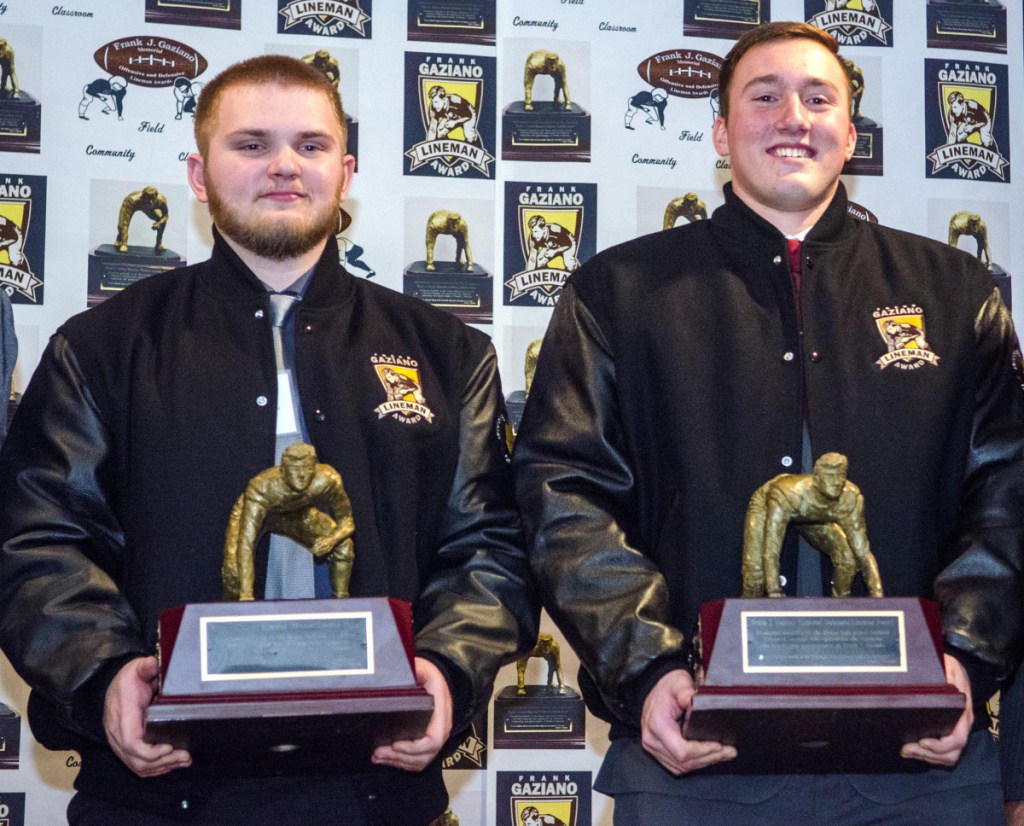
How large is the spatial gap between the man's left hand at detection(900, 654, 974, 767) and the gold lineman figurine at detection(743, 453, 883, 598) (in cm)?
16

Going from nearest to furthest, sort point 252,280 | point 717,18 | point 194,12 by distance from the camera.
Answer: point 252,280, point 194,12, point 717,18

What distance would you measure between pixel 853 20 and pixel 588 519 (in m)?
2.07

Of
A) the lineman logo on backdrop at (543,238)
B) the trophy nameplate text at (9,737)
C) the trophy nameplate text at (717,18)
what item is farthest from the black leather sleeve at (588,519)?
the trophy nameplate text at (9,737)

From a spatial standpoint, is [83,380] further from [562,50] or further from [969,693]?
[562,50]

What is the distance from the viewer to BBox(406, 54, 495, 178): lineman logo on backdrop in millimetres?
3646

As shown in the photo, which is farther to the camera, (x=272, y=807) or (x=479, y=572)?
(x=479, y=572)

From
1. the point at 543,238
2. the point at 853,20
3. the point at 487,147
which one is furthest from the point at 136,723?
the point at 853,20

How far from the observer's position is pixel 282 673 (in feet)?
6.51

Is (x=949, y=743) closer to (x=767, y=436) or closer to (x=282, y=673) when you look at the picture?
(x=767, y=436)

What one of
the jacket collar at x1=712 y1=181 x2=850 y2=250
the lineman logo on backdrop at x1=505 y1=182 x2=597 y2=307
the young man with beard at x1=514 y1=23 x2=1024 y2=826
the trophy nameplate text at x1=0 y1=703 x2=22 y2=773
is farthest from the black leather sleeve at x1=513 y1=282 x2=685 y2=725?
the trophy nameplate text at x1=0 y1=703 x2=22 y2=773

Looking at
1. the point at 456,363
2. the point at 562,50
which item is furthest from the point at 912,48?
the point at 456,363

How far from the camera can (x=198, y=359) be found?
97.9 inches

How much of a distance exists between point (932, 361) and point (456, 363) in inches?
32.6

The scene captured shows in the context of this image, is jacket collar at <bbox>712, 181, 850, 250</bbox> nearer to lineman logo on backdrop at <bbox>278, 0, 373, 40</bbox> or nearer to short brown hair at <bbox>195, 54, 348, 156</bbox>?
short brown hair at <bbox>195, 54, 348, 156</bbox>
